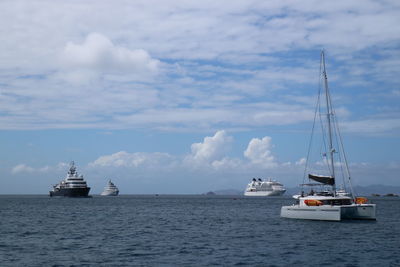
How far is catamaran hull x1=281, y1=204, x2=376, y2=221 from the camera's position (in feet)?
180

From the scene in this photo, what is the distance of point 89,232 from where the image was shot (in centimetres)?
4947

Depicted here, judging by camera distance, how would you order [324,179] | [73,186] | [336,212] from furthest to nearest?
[73,186] < [324,179] < [336,212]

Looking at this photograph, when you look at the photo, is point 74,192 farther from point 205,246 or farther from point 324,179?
point 205,246

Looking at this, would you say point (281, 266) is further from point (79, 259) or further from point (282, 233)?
point (282, 233)

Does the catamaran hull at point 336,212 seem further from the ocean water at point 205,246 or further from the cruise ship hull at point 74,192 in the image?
the cruise ship hull at point 74,192

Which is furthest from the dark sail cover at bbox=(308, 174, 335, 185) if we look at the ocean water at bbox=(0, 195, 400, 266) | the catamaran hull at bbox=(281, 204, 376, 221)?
the ocean water at bbox=(0, 195, 400, 266)

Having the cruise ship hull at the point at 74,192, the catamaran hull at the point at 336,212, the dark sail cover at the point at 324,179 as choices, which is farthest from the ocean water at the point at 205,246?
A: the cruise ship hull at the point at 74,192

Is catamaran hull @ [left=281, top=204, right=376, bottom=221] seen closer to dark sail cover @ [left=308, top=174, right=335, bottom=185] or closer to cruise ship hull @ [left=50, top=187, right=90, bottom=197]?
dark sail cover @ [left=308, top=174, right=335, bottom=185]

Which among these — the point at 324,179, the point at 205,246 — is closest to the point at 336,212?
the point at 324,179

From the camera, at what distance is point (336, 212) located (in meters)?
54.6

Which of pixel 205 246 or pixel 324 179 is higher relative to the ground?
pixel 324 179

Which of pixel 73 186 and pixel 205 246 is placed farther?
pixel 73 186

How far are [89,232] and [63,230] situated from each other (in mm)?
4374

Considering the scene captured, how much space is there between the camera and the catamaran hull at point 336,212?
55.0 meters
